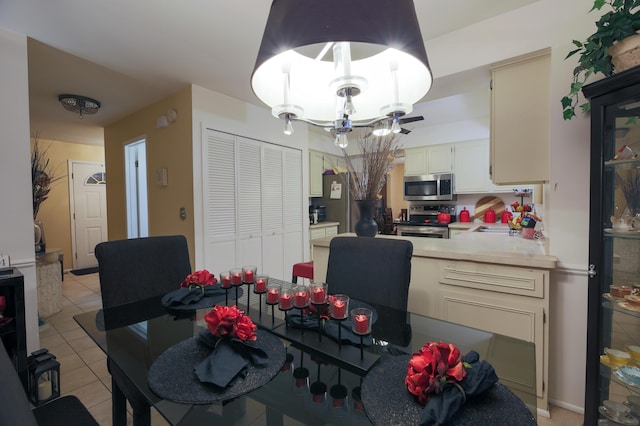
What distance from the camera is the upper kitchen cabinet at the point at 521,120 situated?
1700 mm

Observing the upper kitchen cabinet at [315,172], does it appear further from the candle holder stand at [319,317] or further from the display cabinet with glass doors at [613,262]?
the display cabinet with glass doors at [613,262]

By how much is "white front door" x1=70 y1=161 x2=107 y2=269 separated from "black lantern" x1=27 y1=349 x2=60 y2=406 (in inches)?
166

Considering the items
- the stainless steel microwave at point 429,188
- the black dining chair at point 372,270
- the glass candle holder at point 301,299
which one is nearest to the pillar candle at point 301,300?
the glass candle holder at point 301,299

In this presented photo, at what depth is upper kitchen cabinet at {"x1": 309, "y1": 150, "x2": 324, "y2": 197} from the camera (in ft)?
14.9

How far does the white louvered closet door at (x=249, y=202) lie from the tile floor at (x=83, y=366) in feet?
4.74

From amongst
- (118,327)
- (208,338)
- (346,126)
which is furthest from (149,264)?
(346,126)

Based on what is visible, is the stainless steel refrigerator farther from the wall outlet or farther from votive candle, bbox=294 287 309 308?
the wall outlet

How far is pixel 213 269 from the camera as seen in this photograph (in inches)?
Answer: 117

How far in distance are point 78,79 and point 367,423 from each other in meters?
3.68

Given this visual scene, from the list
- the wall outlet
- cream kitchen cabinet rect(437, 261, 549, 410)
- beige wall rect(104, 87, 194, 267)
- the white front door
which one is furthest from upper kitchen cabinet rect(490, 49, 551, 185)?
the white front door

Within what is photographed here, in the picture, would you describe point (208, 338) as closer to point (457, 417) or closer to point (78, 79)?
point (457, 417)

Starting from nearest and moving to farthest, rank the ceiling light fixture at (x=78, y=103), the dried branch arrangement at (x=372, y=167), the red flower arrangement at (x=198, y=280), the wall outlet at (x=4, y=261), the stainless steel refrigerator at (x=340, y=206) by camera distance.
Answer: the red flower arrangement at (x=198, y=280) < the wall outlet at (x=4, y=261) < the dried branch arrangement at (x=372, y=167) < the ceiling light fixture at (x=78, y=103) < the stainless steel refrigerator at (x=340, y=206)

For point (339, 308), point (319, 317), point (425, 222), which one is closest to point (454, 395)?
point (339, 308)

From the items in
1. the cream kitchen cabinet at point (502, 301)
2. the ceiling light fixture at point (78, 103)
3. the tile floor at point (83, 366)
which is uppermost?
the ceiling light fixture at point (78, 103)
